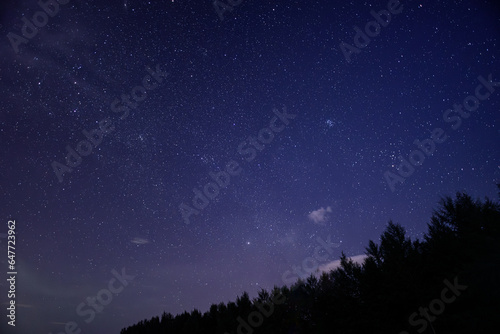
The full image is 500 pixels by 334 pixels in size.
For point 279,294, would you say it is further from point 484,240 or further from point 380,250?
point 484,240

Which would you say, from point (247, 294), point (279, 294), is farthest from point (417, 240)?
point (247, 294)

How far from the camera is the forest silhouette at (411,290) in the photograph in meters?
17.3

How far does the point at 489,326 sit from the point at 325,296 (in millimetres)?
13891

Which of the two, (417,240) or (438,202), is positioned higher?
(438,202)

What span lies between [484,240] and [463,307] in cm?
504

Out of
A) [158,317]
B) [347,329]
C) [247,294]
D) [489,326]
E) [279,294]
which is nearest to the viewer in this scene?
[489,326]

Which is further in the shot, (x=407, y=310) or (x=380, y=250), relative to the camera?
(x=380, y=250)

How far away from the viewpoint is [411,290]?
68.8 ft

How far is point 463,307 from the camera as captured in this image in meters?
18.6

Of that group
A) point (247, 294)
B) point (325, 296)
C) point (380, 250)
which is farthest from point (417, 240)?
point (247, 294)

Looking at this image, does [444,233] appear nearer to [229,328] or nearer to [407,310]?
[407,310]

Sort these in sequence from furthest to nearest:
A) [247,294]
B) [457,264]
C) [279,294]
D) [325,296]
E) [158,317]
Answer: [158,317] → [247,294] → [279,294] → [325,296] → [457,264]

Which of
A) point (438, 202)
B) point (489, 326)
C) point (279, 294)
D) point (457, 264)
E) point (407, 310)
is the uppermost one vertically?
point (438, 202)

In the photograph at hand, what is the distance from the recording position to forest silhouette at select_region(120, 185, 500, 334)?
1733cm
